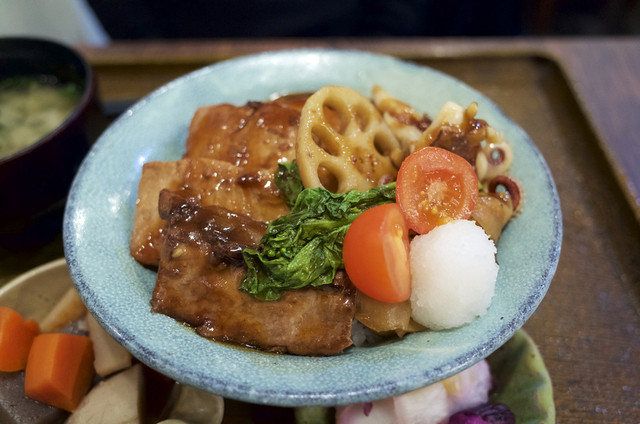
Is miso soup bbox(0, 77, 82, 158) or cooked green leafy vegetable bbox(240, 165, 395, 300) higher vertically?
cooked green leafy vegetable bbox(240, 165, 395, 300)

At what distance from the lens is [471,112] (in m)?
2.04

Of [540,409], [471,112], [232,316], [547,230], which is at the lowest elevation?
[540,409]

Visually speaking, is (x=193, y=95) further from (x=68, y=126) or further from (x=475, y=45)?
(x=475, y=45)

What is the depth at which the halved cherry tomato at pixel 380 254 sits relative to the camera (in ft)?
5.11

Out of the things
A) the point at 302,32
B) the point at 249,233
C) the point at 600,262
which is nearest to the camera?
the point at 249,233

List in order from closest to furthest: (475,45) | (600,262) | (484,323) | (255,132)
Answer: (484,323) < (255,132) < (600,262) < (475,45)

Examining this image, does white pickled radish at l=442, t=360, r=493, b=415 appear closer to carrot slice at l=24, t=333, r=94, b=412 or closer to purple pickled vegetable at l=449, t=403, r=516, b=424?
purple pickled vegetable at l=449, t=403, r=516, b=424

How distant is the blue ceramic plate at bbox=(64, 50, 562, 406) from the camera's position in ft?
4.99

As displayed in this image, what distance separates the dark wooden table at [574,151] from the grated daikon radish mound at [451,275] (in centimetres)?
81

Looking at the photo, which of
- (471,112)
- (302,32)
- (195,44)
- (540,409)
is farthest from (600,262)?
(302,32)

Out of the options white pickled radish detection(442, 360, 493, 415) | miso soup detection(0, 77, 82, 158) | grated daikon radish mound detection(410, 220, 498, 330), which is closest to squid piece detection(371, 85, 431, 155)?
grated daikon radish mound detection(410, 220, 498, 330)

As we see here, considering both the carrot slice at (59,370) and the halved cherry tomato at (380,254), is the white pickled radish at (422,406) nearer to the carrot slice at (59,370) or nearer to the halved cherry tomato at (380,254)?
the halved cherry tomato at (380,254)

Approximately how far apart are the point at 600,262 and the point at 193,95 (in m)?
2.39

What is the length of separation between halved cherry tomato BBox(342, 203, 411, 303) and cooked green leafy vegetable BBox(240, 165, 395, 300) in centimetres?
9
